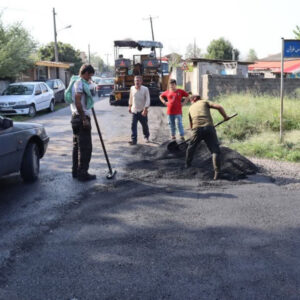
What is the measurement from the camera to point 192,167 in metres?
7.61

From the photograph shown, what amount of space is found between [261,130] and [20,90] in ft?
38.1

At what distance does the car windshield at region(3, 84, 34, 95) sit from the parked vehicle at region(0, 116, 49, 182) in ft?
38.5

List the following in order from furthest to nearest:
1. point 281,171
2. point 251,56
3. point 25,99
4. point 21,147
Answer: point 251,56, point 25,99, point 281,171, point 21,147

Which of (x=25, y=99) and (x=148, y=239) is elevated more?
(x=25, y=99)

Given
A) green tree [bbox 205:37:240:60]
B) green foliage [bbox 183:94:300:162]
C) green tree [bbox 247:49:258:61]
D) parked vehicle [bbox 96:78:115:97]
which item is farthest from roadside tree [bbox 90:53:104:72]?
green foliage [bbox 183:94:300:162]

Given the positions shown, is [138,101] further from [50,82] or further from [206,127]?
[50,82]

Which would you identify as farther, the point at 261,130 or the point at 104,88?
the point at 104,88

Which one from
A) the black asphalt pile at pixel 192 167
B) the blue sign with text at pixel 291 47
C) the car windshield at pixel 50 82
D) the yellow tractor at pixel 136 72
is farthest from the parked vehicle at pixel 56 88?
the blue sign with text at pixel 291 47

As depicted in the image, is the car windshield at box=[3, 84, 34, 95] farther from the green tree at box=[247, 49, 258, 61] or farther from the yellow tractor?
the green tree at box=[247, 49, 258, 61]

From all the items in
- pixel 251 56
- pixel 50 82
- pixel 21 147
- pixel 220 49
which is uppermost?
pixel 251 56

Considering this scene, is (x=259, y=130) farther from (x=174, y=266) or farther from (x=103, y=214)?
(x=174, y=266)

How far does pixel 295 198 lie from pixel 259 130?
17.3ft

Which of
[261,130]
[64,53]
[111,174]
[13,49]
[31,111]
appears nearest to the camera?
[111,174]

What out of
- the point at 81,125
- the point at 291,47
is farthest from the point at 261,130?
the point at 81,125
